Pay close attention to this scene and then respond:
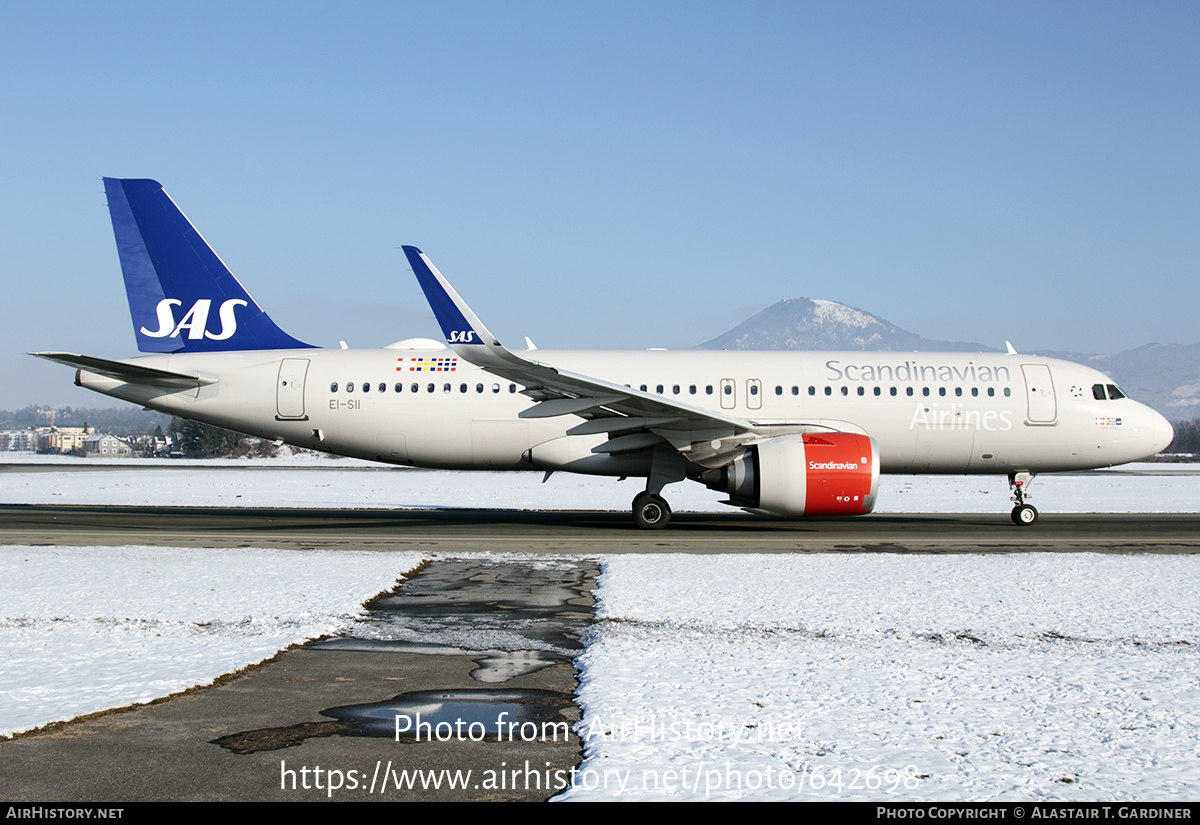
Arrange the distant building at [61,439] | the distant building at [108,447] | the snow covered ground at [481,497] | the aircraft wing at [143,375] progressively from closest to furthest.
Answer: the aircraft wing at [143,375], the snow covered ground at [481,497], the distant building at [108,447], the distant building at [61,439]

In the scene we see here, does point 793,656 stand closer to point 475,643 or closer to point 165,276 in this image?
point 475,643

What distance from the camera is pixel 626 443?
16.3 meters

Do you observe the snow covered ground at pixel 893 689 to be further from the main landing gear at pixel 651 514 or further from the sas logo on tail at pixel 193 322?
the sas logo on tail at pixel 193 322

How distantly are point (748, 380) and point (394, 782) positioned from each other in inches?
576

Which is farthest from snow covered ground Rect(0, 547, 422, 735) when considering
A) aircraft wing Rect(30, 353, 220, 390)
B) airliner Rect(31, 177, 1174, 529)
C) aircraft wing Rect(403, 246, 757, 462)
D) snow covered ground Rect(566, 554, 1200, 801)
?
airliner Rect(31, 177, 1174, 529)

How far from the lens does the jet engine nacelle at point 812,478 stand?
47.8 feet

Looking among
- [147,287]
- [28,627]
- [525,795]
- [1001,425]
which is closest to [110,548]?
[28,627]

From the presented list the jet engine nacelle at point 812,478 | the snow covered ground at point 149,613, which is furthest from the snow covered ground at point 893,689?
the jet engine nacelle at point 812,478

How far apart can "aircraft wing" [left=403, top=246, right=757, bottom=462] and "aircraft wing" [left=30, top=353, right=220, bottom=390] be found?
6.02 m

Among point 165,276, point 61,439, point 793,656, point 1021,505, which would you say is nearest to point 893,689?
point 793,656

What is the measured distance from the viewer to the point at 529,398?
1720cm

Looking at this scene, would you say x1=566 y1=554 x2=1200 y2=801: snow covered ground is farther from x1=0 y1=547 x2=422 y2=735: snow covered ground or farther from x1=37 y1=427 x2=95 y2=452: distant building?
x1=37 y1=427 x2=95 y2=452: distant building

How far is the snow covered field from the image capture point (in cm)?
409

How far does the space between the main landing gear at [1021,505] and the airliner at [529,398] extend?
0.04 meters
